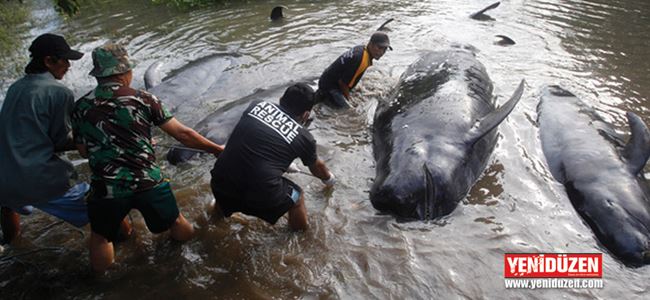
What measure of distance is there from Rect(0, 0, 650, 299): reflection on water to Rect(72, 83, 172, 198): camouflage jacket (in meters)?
0.96

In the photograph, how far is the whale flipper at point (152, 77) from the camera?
775cm

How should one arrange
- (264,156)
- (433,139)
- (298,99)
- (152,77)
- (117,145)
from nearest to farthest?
(117,145), (264,156), (298,99), (433,139), (152,77)

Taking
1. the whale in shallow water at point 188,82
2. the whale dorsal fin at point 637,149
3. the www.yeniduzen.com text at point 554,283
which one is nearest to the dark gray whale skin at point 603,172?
the whale dorsal fin at point 637,149

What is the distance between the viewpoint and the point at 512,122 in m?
6.17

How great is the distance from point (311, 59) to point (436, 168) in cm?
542

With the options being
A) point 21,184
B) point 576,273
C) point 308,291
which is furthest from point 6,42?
point 576,273

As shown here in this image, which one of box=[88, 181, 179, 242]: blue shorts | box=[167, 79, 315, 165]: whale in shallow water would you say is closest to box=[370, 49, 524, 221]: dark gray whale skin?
box=[167, 79, 315, 165]: whale in shallow water

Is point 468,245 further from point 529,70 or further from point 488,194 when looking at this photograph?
point 529,70

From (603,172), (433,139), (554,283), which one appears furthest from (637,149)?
(433,139)

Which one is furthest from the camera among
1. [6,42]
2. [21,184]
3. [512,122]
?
[6,42]

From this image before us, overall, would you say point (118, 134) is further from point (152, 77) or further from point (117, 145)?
point (152, 77)

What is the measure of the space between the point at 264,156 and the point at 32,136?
1.85m

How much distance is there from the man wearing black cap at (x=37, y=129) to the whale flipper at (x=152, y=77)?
4.51 meters

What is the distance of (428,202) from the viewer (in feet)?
13.8
